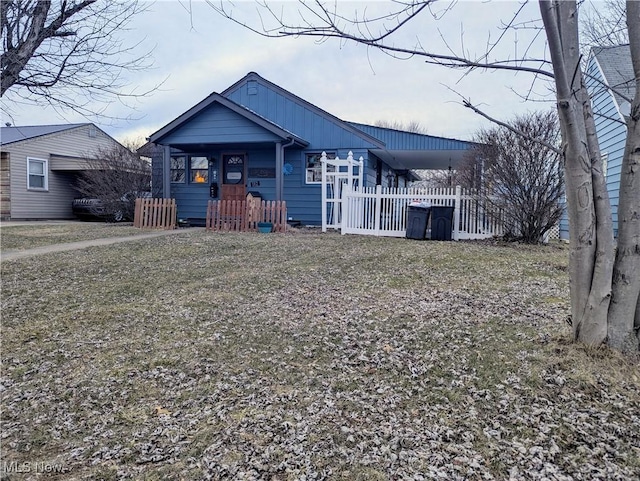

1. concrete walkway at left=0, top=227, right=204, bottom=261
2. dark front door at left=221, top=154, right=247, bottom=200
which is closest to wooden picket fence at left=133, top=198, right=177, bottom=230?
dark front door at left=221, top=154, right=247, bottom=200

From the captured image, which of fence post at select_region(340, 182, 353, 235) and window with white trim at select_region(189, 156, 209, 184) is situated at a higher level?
window with white trim at select_region(189, 156, 209, 184)

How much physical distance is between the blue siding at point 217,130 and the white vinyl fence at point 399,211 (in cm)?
349

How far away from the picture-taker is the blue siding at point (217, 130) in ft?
40.7

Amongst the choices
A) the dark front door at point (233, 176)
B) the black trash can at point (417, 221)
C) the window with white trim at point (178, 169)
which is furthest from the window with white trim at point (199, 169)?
the black trash can at point (417, 221)

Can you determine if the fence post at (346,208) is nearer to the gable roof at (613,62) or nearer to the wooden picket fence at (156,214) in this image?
the wooden picket fence at (156,214)

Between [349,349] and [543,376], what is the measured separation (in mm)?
1325

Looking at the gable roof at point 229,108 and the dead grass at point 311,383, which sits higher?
the gable roof at point 229,108

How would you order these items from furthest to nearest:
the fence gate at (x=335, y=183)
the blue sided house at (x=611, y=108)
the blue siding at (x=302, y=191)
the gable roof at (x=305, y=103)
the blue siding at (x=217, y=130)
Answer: the blue siding at (x=302, y=191)
the gable roof at (x=305, y=103)
the blue siding at (x=217, y=130)
the fence gate at (x=335, y=183)
the blue sided house at (x=611, y=108)

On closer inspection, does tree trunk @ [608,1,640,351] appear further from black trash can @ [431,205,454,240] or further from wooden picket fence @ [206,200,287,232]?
wooden picket fence @ [206,200,287,232]

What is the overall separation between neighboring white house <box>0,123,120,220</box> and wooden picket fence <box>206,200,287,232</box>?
914 cm

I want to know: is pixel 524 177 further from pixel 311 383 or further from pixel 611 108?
pixel 311 383

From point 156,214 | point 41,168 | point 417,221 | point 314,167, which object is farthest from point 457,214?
point 41,168

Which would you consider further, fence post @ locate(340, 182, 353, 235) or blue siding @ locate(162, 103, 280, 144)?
blue siding @ locate(162, 103, 280, 144)

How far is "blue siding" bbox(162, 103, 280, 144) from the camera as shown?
1241 centimetres
